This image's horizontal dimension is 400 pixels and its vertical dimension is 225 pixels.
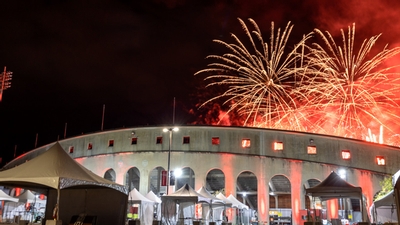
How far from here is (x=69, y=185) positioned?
15766mm

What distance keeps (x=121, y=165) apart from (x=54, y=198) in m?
25.3

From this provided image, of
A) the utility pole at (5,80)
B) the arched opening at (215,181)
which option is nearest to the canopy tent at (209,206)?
the arched opening at (215,181)

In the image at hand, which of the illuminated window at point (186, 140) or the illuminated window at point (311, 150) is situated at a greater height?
the illuminated window at point (186, 140)

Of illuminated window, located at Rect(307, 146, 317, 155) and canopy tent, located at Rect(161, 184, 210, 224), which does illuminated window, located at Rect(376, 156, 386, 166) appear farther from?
canopy tent, located at Rect(161, 184, 210, 224)

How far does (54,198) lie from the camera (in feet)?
65.9

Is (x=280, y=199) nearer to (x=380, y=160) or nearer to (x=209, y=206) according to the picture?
(x=380, y=160)

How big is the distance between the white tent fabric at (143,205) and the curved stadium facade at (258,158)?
9585mm

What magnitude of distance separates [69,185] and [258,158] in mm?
28324

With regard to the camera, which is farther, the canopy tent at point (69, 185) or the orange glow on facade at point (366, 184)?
the orange glow on facade at point (366, 184)

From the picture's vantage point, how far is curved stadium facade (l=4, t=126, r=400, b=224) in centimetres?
4059

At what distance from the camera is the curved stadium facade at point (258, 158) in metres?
40.6

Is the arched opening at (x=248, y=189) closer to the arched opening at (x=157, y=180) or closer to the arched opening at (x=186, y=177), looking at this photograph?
the arched opening at (x=186, y=177)

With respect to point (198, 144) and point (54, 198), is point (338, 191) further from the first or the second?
point (198, 144)

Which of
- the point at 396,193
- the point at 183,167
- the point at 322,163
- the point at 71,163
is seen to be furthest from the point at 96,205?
the point at 322,163
